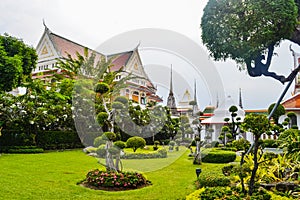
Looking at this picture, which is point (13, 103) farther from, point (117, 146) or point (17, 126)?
point (117, 146)

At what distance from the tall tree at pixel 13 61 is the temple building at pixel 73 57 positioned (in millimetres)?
6940

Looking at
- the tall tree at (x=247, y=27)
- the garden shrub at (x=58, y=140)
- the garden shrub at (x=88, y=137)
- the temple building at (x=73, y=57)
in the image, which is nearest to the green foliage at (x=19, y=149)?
the garden shrub at (x=58, y=140)

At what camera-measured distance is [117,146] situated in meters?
7.55

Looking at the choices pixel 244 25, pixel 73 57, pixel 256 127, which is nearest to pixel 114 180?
pixel 256 127

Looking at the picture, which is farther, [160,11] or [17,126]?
[17,126]

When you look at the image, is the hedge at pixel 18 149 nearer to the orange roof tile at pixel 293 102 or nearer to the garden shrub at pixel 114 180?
the garden shrub at pixel 114 180

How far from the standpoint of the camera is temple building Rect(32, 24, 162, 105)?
882 inches

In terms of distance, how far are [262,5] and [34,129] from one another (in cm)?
1327

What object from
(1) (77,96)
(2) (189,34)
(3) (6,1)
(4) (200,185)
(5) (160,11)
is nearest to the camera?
(4) (200,185)

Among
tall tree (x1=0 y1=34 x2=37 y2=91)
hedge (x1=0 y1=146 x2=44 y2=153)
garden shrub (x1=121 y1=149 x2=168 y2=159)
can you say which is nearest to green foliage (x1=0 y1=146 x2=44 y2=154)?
hedge (x1=0 y1=146 x2=44 y2=153)

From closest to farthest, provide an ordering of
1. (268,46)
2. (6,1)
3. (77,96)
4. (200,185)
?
(268,46)
(200,185)
(6,1)
(77,96)

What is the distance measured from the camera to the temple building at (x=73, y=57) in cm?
2239

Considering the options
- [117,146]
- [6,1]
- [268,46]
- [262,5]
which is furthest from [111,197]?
[6,1]

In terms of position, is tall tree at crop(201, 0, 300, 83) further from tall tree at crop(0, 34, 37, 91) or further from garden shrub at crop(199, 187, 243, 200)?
tall tree at crop(0, 34, 37, 91)
